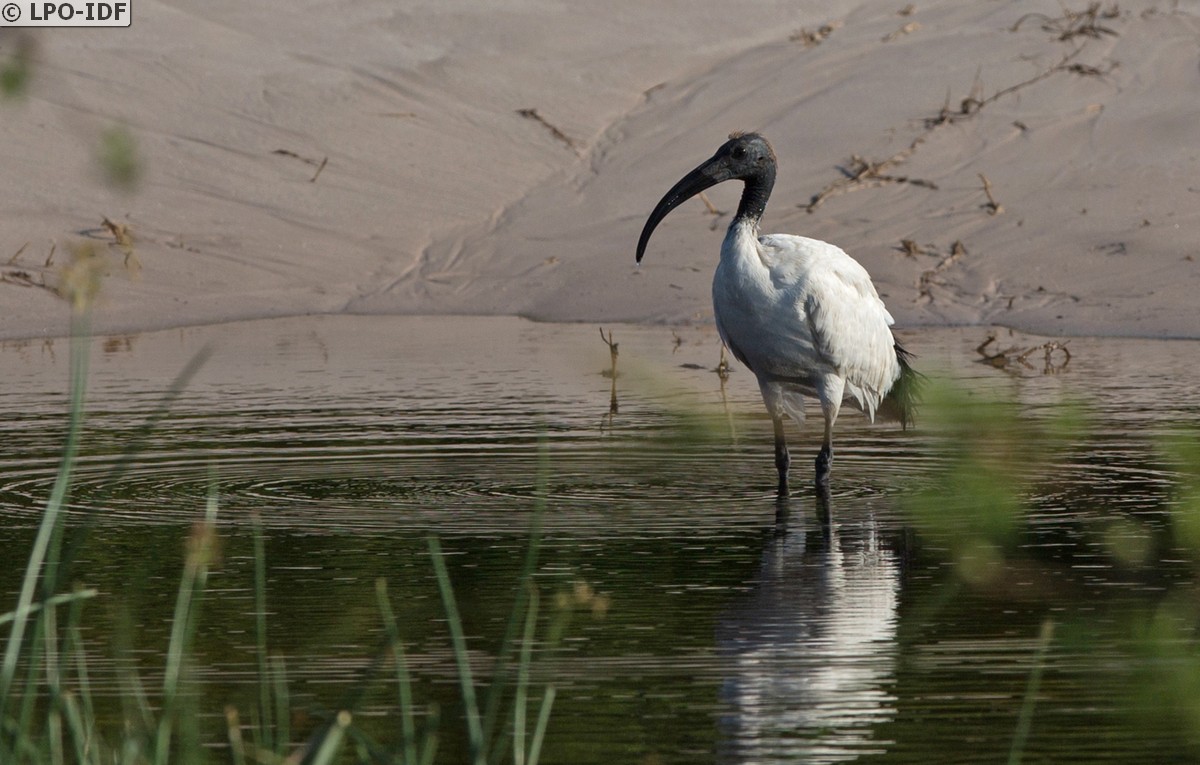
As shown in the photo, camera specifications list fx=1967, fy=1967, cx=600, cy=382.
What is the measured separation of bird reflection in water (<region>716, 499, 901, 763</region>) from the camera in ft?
12.3

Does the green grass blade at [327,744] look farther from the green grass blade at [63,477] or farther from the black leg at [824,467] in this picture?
the black leg at [824,467]

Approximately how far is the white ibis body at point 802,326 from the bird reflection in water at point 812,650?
1.37 m

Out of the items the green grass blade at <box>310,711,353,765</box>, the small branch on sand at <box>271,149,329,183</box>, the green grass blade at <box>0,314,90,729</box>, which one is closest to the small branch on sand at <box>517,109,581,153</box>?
the small branch on sand at <box>271,149,329,183</box>

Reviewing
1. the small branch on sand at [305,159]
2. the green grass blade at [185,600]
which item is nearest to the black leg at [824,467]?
the green grass blade at [185,600]

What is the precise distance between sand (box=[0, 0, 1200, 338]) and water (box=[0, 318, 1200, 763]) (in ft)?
11.5

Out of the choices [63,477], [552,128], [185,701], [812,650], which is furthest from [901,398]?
[552,128]

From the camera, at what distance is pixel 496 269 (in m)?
16.6

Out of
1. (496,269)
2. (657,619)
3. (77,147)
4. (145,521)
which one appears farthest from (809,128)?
(657,619)

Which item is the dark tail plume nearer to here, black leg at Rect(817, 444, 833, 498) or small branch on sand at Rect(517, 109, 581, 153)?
black leg at Rect(817, 444, 833, 498)

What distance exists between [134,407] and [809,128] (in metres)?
9.83

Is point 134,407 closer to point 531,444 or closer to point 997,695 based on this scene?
point 531,444

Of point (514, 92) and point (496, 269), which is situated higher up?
point (514, 92)

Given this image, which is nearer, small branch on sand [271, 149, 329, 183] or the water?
the water

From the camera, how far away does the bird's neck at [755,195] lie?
26.9 ft
